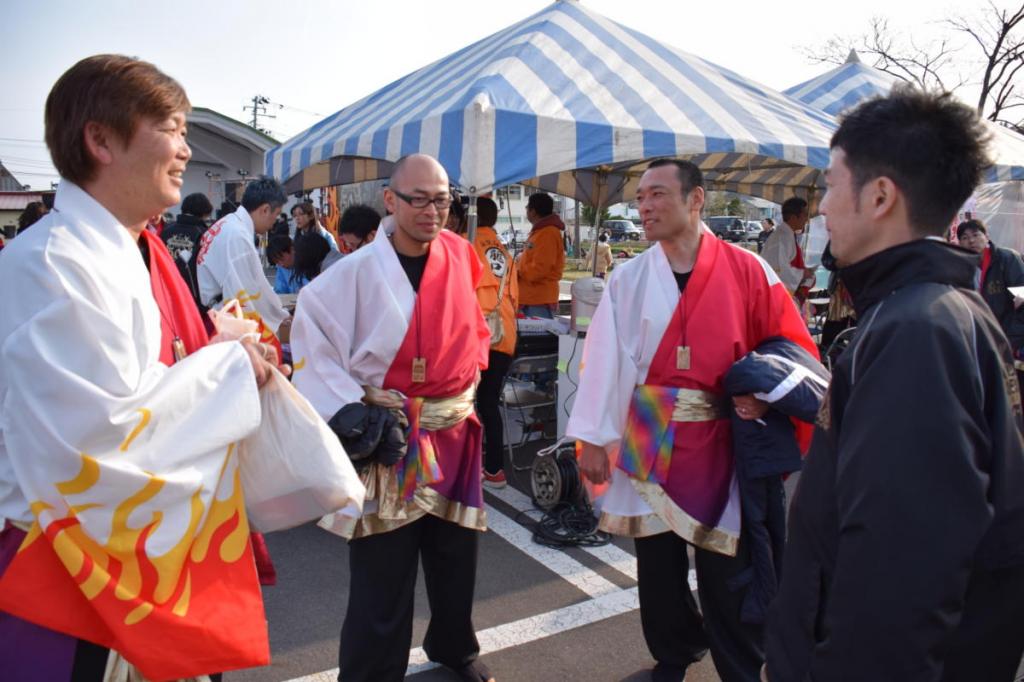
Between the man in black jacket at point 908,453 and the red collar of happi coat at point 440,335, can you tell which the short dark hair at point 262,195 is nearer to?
the red collar of happi coat at point 440,335

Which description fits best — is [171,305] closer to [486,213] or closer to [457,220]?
[457,220]

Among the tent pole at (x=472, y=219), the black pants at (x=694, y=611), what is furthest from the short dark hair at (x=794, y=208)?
the black pants at (x=694, y=611)

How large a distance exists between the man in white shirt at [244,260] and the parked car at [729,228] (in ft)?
103

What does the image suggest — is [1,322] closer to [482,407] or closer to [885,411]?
[885,411]

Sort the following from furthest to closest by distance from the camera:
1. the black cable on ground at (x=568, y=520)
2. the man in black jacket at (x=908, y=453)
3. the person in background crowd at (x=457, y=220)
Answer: the person in background crowd at (x=457, y=220), the black cable on ground at (x=568, y=520), the man in black jacket at (x=908, y=453)

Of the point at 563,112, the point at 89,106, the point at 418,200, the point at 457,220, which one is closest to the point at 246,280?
the point at 457,220

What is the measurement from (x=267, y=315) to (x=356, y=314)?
2708mm

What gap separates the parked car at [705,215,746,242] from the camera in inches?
1368

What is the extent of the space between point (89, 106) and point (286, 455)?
83cm

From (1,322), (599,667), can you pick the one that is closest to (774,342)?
(599,667)

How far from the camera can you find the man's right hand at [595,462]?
8.50ft

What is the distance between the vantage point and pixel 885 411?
110 centimetres

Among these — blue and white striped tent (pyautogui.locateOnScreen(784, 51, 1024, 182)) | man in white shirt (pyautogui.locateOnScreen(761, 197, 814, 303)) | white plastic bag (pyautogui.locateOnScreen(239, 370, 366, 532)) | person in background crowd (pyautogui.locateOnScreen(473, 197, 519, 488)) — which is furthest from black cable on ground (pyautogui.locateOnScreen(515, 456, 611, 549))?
blue and white striped tent (pyautogui.locateOnScreen(784, 51, 1024, 182))

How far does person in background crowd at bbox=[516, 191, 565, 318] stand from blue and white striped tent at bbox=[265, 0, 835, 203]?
1.43 meters
